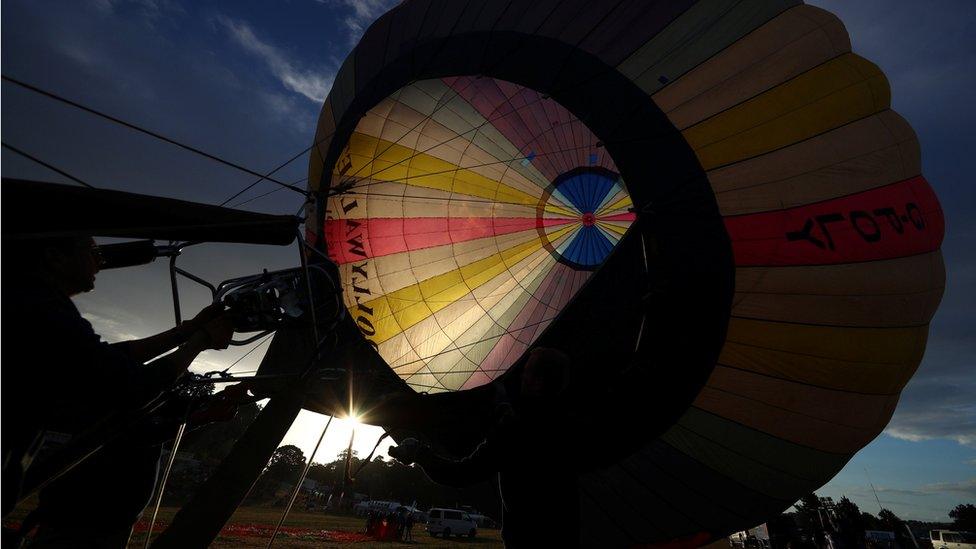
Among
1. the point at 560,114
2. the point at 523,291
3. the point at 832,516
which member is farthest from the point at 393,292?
the point at 832,516

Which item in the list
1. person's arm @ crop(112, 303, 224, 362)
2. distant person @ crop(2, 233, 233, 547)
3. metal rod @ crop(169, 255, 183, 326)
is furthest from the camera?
metal rod @ crop(169, 255, 183, 326)

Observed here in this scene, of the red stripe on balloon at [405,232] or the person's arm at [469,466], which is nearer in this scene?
the person's arm at [469,466]

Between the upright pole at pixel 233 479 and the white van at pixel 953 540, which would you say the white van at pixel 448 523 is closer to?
the upright pole at pixel 233 479

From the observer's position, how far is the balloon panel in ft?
19.0

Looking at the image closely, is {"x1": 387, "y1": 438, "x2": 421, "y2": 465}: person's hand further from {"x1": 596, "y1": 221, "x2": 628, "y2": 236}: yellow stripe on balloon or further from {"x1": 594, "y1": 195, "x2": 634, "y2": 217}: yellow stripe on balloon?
{"x1": 596, "y1": 221, "x2": 628, "y2": 236}: yellow stripe on balloon

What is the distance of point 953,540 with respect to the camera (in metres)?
20.9

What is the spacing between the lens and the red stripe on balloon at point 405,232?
6223 millimetres

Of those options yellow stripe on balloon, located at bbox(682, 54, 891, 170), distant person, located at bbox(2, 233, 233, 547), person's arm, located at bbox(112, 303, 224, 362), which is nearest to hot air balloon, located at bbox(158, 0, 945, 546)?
yellow stripe on balloon, located at bbox(682, 54, 891, 170)

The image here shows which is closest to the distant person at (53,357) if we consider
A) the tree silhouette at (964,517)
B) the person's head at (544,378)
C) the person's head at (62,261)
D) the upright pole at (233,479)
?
the person's head at (62,261)

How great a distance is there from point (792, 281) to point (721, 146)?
137cm

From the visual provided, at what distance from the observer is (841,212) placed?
13.1 feet

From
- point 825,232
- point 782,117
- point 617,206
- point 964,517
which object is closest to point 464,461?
point 825,232

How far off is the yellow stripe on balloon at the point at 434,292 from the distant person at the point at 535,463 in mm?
4721

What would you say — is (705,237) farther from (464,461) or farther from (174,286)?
(174,286)
